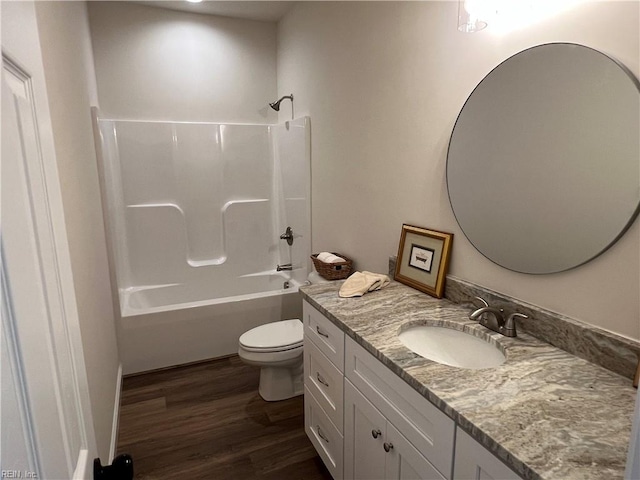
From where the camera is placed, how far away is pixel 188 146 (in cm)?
338

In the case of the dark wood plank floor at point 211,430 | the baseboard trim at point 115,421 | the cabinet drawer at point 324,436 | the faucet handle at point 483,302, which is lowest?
the dark wood plank floor at point 211,430

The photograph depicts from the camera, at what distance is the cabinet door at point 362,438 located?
4.35 feet

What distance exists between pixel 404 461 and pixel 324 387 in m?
0.61

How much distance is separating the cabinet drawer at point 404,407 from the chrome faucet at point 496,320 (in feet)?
1.42

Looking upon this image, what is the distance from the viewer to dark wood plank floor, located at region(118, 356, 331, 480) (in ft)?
6.29

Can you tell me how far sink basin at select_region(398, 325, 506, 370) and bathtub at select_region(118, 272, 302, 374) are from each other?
1745 mm

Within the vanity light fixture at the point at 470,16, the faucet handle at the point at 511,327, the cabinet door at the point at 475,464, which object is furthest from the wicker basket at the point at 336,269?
the cabinet door at the point at 475,464

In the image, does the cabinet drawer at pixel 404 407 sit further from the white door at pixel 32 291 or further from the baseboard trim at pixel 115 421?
the baseboard trim at pixel 115 421

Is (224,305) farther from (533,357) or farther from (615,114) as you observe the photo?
(615,114)

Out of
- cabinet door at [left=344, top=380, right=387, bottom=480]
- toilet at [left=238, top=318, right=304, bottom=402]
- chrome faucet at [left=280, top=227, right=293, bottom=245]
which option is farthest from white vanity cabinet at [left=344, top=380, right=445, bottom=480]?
chrome faucet at [left=280, top=227, right=293, bottom=245]

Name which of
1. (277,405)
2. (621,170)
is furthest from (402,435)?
(277,405)

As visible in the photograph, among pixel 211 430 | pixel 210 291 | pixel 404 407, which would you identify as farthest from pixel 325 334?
pixel 210 291

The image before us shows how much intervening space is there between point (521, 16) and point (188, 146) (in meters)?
2.78

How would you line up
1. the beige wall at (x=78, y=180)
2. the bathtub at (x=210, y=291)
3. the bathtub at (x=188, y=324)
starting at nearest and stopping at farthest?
the beige wall at (x=78, y=180)
the bathtub at (x=188, y=324)
the bathtub at (x=210, y=291)
